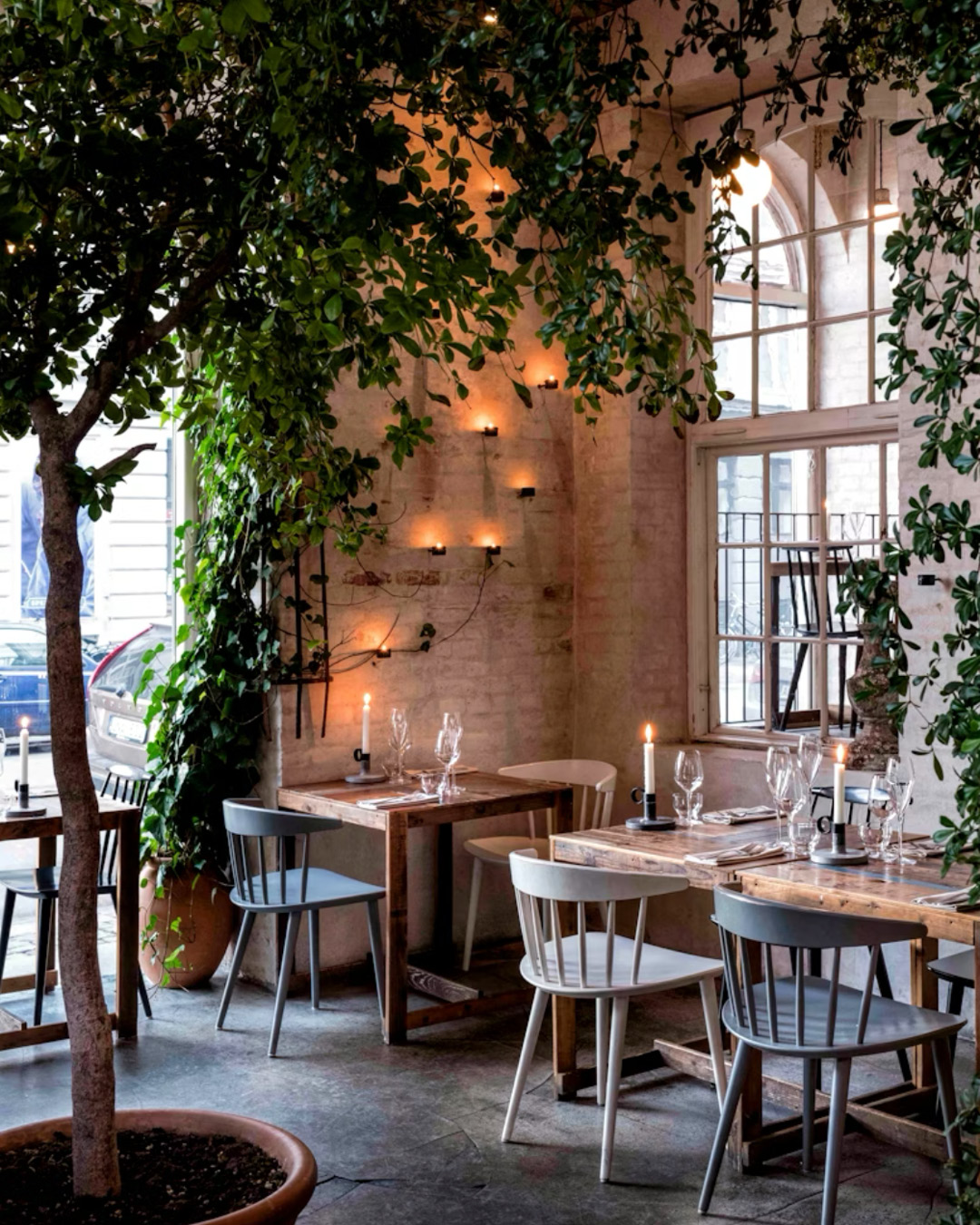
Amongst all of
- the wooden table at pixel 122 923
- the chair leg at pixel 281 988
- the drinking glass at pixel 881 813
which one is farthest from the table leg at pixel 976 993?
the wooden table at pixel 122 923

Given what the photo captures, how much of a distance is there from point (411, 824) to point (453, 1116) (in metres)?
1.17

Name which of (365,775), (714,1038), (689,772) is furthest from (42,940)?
(714,1038)

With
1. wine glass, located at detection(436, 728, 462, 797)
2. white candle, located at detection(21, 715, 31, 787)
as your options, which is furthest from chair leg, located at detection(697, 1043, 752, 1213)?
white candle, located at detection(21, 715, 31, 787)

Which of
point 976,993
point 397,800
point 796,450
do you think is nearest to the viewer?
point 976,993

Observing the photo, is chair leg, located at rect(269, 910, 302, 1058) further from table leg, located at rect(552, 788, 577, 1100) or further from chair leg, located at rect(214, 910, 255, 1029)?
table leg, located at rect(552, 788, 577, 1100)

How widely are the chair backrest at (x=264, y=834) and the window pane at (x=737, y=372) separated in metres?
2.61

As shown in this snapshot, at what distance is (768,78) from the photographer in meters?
5.97

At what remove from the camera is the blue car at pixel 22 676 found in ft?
18.9

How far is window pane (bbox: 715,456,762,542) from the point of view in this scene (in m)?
6.23

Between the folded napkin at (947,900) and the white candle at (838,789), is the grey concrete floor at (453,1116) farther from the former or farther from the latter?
the white candle at (838,789)

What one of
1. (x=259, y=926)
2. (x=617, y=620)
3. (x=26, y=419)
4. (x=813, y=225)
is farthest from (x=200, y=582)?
(x=26, y=419)

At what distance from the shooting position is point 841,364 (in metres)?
5.84

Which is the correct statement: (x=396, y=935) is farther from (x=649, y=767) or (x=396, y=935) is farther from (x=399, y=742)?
(x=649, y=767)

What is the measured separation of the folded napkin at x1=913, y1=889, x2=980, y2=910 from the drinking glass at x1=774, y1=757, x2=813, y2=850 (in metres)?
0.66
